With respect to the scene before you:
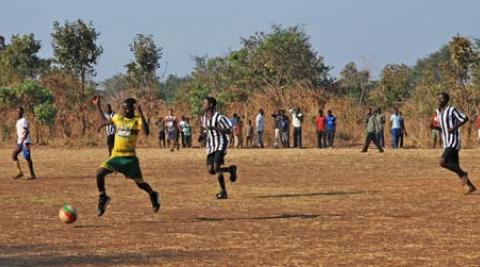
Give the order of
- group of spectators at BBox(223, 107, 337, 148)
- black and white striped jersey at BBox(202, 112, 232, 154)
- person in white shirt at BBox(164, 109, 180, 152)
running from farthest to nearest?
1. group of spectators at BBox(223, 107, 337, 148)
2. person in white shirt at BBox(164, 109, 180, 152)
3. black and white striped jersey at BBox(202, 112, 232, 154)

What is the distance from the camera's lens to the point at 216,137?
17.5 metres

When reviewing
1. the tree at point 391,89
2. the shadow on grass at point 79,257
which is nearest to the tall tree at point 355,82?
the tree at point 391,89

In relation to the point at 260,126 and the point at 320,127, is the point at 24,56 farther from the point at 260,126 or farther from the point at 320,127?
the point at 320,127

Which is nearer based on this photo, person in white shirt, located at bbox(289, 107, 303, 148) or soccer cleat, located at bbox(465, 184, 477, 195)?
soccer cleat, located at bbox(465, 184, 477, 195)

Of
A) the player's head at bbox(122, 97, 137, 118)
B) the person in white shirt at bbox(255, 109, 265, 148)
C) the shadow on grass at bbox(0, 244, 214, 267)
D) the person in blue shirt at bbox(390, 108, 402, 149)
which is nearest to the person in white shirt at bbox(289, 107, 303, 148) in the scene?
the person in white shirt at bbox(255, 109, 265, 148)

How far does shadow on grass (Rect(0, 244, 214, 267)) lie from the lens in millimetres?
10273

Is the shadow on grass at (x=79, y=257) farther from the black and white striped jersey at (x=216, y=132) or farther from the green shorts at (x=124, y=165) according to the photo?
the black and white striped jersey at (x=216, y=132)

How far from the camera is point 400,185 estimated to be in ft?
66.3

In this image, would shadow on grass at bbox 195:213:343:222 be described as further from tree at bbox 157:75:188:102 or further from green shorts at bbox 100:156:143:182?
tree at bbox 157:75:188:102

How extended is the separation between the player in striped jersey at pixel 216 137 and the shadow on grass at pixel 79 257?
6229 millimetres

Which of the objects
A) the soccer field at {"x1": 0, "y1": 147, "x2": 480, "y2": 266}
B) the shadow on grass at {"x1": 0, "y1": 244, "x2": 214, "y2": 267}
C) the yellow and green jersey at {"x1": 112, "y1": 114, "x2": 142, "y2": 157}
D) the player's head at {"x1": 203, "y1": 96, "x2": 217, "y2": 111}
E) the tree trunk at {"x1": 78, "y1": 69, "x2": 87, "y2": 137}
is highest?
the tree trunk at {"x1": 78, "y1": 69, "x2": 87, "y2": 137}

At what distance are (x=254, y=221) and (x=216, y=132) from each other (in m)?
3.82

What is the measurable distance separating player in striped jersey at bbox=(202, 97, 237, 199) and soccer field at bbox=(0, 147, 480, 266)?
0.53m

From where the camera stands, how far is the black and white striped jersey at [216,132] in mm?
17188
